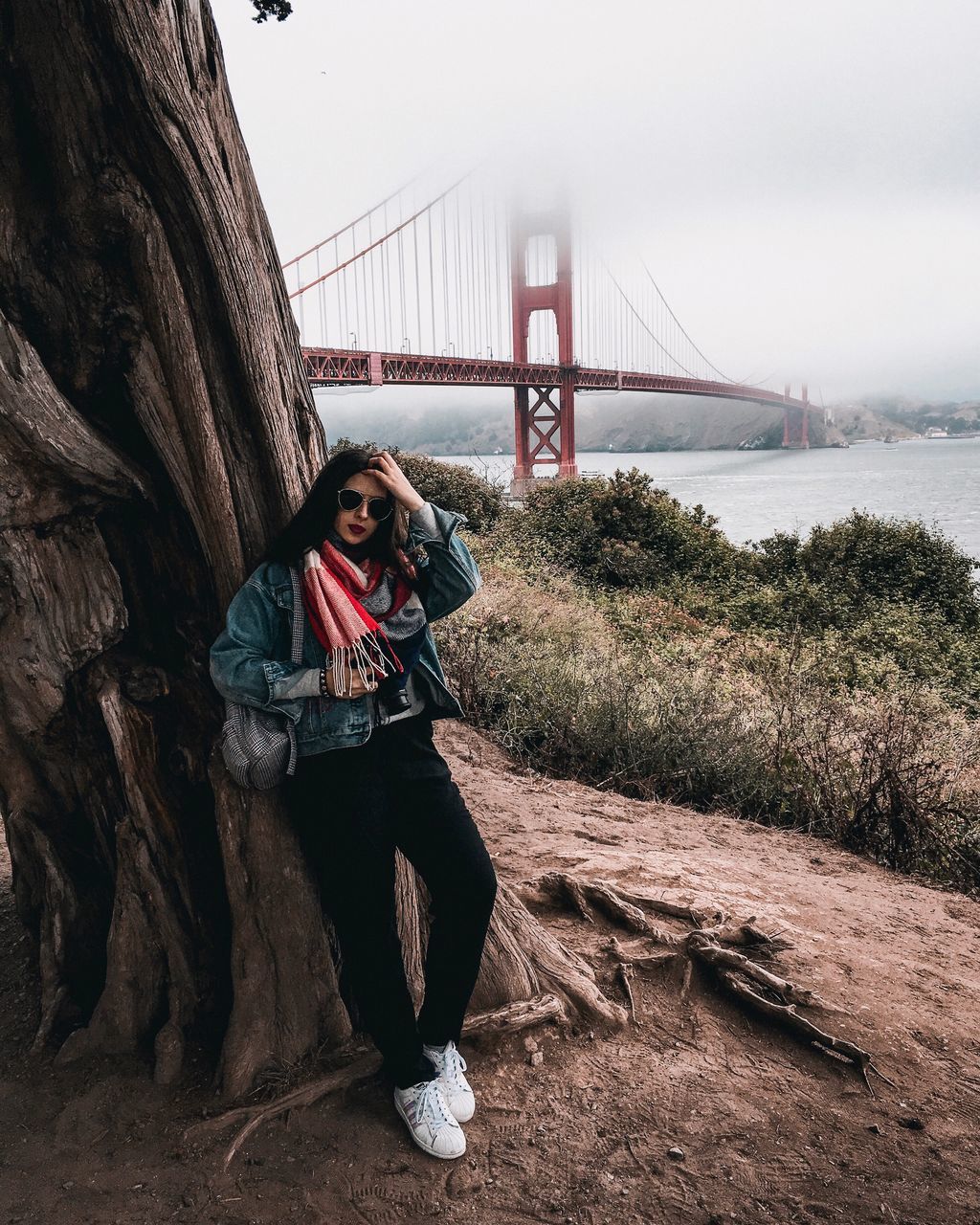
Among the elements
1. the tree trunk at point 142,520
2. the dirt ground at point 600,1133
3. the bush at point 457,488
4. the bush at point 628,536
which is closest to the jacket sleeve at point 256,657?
the tree trunk at point 142,520

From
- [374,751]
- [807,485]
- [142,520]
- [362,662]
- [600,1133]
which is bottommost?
[807,485]

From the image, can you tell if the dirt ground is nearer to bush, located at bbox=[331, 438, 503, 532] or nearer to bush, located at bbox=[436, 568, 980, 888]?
bush, located at bbox=[436, 568, 980, 888]

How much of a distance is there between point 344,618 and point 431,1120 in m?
1.09

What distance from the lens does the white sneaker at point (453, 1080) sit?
6.97 ft

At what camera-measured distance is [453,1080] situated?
2.16m

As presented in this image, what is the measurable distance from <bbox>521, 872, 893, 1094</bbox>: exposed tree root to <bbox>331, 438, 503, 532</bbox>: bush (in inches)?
467

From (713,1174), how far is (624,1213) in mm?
221

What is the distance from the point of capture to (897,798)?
14.2ft

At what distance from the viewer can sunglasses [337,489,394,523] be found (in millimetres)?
2129

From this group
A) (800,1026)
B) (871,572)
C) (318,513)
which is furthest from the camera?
(871,572)

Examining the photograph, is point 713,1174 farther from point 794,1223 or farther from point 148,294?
point 148,294

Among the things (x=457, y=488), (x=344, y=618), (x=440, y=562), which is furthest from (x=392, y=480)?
(x=457, y=488)

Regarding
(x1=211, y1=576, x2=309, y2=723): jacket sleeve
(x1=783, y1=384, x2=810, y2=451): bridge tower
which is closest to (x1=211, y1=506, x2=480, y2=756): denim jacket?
(x1=211, y1=576, x2=309, y2=723): jacket sleeve

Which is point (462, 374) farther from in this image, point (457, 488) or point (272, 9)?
point (272, 9)
